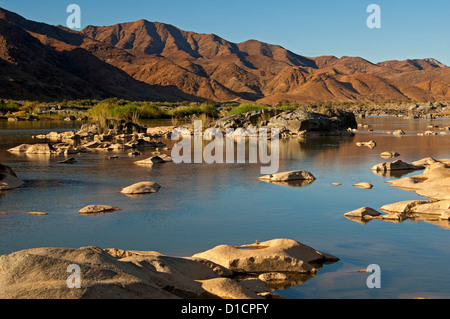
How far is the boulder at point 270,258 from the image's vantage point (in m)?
5.88

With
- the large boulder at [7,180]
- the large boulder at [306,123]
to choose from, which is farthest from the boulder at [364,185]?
the large boulder at [306,123]

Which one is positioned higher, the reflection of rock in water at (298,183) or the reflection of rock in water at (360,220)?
the reflection of rock in water at (298,183)

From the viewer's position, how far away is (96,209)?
874cm

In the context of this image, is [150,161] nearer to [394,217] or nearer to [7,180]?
[7,180]

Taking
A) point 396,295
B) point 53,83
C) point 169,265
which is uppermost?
point 53,83

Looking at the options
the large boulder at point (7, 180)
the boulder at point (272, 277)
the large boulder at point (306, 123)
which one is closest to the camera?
the boulder at point (272, 277)

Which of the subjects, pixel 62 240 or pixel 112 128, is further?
pixel 112 128

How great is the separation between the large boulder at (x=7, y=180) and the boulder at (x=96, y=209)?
9.99 ft

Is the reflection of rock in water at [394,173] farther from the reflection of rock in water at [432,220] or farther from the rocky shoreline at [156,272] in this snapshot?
the rocky shoreline at [156,272]

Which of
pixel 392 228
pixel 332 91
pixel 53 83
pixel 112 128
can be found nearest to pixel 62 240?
pixel 392 228

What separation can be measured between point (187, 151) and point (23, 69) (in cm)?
8489

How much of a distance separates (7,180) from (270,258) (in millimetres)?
7317
